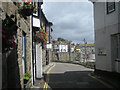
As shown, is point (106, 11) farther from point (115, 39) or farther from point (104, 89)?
point (104, 89)

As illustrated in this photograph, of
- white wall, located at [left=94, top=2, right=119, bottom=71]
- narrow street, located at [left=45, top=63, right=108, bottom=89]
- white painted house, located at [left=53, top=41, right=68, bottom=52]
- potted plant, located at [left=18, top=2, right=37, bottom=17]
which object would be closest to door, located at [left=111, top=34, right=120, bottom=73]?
white wall, located at [left=94, top=2, right=119, bottom=71]

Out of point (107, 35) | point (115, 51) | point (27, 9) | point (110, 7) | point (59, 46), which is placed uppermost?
point (110, 7)

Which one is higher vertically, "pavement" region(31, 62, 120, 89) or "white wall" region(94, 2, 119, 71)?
"white wall" region(94, 2, 119, 71)

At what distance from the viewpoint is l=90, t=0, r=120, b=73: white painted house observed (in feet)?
33.8

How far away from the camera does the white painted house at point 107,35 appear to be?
1030 cm

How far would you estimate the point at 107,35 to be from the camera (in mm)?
11219

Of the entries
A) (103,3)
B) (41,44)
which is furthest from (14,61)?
(103,3)

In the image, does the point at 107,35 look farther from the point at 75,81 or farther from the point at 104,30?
the point at 75,81

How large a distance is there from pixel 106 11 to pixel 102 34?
1780mm

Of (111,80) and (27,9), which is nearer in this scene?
(27,9)

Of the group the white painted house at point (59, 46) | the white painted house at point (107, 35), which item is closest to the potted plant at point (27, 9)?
the white painted house at point (107, 35)

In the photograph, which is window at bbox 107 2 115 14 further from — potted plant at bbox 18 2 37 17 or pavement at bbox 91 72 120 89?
potted plant at bbox 18 2 37 17

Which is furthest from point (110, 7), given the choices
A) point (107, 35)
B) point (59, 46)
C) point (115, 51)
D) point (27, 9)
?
point (59, 46)

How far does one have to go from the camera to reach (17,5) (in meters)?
5.66
